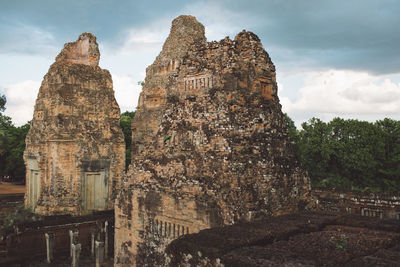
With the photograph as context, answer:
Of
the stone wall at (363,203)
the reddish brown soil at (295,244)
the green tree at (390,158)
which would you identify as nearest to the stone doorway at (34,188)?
the stone wall at (363,203)

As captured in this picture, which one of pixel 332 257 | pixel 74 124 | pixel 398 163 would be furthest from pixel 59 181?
pixel 398 163

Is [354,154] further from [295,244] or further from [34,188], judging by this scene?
[295,244]

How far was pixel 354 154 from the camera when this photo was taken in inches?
940

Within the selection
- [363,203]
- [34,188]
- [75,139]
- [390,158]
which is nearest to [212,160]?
[75,139]

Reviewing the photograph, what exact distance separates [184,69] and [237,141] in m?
2.16

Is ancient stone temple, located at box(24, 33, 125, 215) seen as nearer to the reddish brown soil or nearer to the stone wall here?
the stone wall

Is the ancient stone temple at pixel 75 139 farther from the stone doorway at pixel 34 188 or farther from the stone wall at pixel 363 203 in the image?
the stone wall at pixel 363 203

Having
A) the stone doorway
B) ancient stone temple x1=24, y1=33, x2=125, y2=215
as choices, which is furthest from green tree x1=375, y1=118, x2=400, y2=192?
the stone doorway

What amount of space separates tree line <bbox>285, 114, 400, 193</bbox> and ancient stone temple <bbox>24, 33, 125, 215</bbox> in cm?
1451

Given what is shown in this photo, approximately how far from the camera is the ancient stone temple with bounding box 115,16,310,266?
6.55 metres

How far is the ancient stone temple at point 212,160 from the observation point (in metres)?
6.55

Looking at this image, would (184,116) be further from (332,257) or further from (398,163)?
(398,163)

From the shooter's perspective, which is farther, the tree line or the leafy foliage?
the leafy foliage

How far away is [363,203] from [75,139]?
42.0 ft
